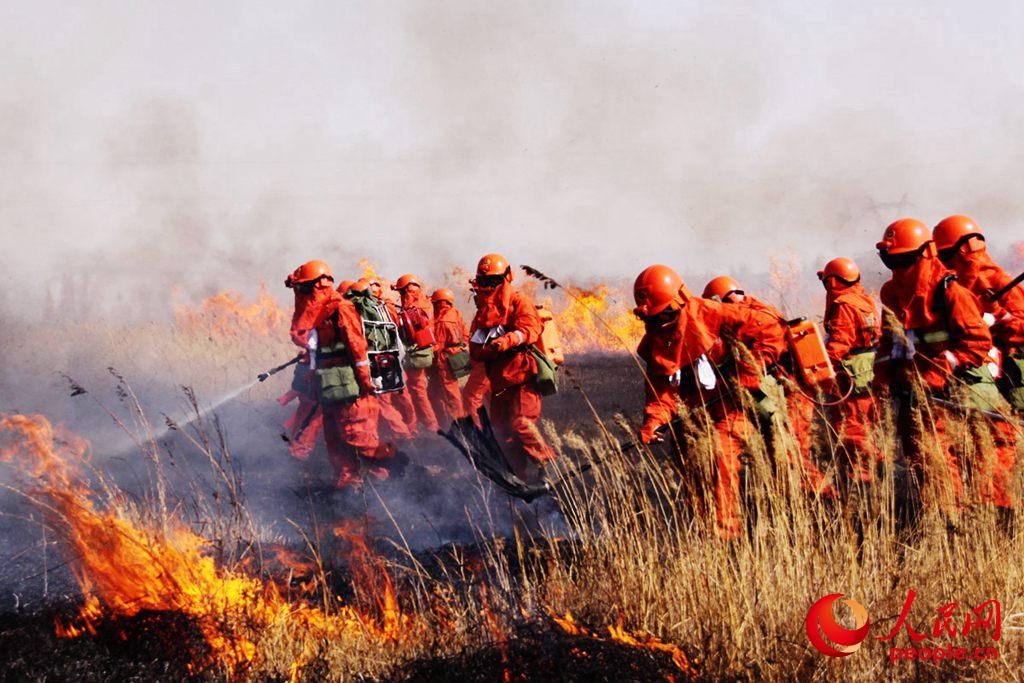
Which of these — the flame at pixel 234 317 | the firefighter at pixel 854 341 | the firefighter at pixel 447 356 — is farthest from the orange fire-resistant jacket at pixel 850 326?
the flame at pixel 234 317

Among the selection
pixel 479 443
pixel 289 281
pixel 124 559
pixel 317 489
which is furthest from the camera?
pixel 289 281

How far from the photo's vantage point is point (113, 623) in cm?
373

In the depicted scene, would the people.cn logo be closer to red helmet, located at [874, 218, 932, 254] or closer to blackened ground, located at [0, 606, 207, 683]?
blackened ground, located at [0, 606, 207, 683]

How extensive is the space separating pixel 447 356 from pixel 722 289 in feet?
13.3

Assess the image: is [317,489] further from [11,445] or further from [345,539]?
[11,445]

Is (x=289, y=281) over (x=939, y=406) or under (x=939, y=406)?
over

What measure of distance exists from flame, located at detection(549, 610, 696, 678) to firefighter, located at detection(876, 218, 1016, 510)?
2.33m

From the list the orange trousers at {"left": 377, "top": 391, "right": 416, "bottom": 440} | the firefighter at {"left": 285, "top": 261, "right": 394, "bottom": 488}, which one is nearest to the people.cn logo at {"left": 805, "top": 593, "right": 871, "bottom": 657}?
the firefighter at {"left": 285, "top": 261, "right": 394, "bottom": 488}

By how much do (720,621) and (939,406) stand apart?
9.24 feet

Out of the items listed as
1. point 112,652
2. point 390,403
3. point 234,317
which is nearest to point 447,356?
point 390,403

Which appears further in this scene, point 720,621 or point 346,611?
point 346,611

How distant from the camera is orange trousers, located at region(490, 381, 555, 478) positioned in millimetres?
6902

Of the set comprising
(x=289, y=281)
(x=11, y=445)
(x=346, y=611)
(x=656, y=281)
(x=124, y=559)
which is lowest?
(x=346, y=611)

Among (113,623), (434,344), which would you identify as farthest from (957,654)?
(434,344)
